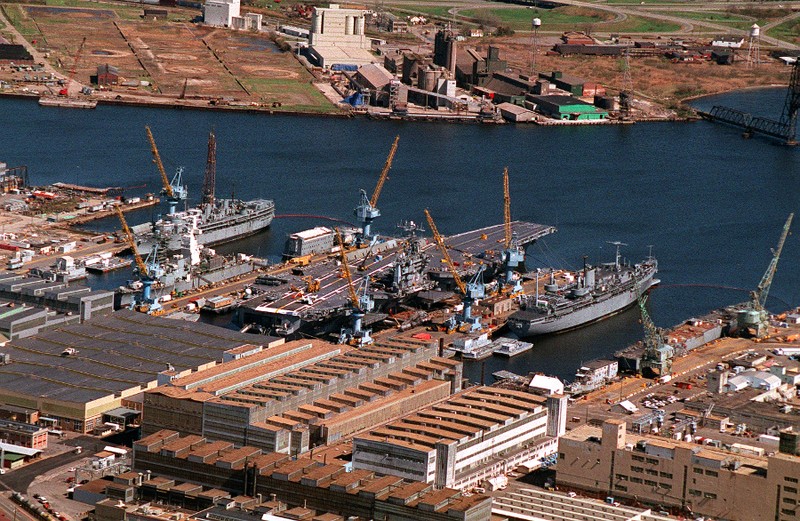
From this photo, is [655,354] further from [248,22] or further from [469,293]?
[248,22]

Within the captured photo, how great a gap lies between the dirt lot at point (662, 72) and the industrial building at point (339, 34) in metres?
7.87

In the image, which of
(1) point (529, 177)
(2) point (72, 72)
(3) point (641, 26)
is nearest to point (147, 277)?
(1) point (529, 177)

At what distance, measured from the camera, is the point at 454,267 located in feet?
178

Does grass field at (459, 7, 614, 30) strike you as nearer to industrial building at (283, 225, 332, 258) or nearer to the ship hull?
industrial building at (283, 225, 332, 258)

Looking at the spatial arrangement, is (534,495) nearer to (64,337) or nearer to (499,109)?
(64,337)

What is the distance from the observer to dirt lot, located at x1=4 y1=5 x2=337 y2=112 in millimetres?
87125

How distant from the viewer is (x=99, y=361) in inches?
1709

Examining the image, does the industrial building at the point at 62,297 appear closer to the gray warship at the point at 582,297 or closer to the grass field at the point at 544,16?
the gray warship at the point at 582,297

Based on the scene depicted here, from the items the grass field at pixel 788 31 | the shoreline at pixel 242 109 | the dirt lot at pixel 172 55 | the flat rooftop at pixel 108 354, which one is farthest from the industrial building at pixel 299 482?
the grass field at pixel 788 31

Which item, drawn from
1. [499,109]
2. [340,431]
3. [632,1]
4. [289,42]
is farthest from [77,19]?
[340,431]

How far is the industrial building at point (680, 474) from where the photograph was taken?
1414 inches

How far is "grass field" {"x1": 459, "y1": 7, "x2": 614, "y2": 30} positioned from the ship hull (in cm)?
5729

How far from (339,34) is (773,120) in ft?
78.9

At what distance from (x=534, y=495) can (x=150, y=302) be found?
668 inches
